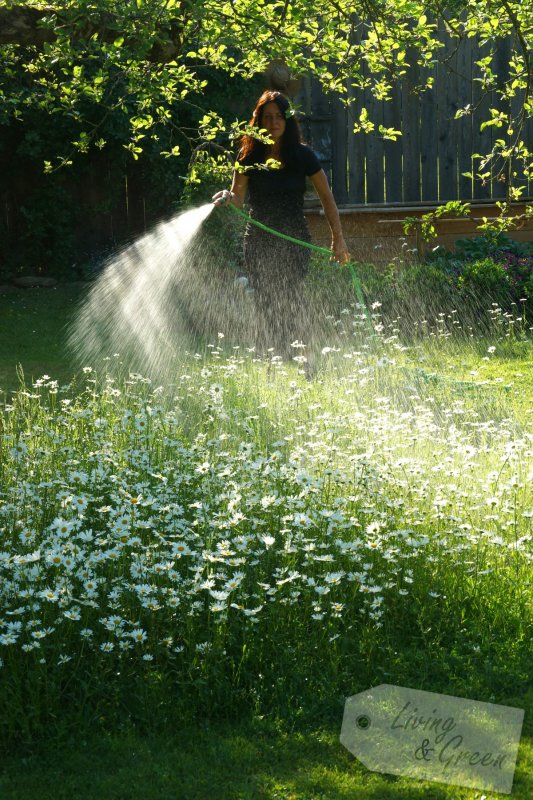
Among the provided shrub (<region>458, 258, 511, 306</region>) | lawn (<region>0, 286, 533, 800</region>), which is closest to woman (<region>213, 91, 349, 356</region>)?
lawn (<region>0, 286, 533, 800</region>)

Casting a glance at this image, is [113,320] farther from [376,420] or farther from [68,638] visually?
[68,638]

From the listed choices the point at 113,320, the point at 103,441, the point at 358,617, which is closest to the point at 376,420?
the point at 103,441

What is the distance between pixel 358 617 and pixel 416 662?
0.29 meters

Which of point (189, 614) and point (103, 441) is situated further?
point (103, 441)

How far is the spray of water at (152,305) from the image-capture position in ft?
26.0

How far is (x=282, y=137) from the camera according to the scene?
6406 millimetres

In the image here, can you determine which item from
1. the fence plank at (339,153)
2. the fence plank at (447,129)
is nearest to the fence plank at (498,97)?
the fence plank at (447,129)

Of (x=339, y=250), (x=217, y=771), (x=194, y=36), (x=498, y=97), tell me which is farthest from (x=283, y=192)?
(x=498, y=97)

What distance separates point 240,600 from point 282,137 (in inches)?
153

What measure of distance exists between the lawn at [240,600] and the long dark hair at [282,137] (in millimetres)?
2107

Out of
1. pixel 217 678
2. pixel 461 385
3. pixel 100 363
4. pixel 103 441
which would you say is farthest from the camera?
pixel 100 363

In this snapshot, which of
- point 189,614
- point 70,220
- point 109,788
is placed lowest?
point 109,788

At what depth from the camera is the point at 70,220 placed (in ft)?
35.4

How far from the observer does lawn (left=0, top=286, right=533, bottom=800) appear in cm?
272
